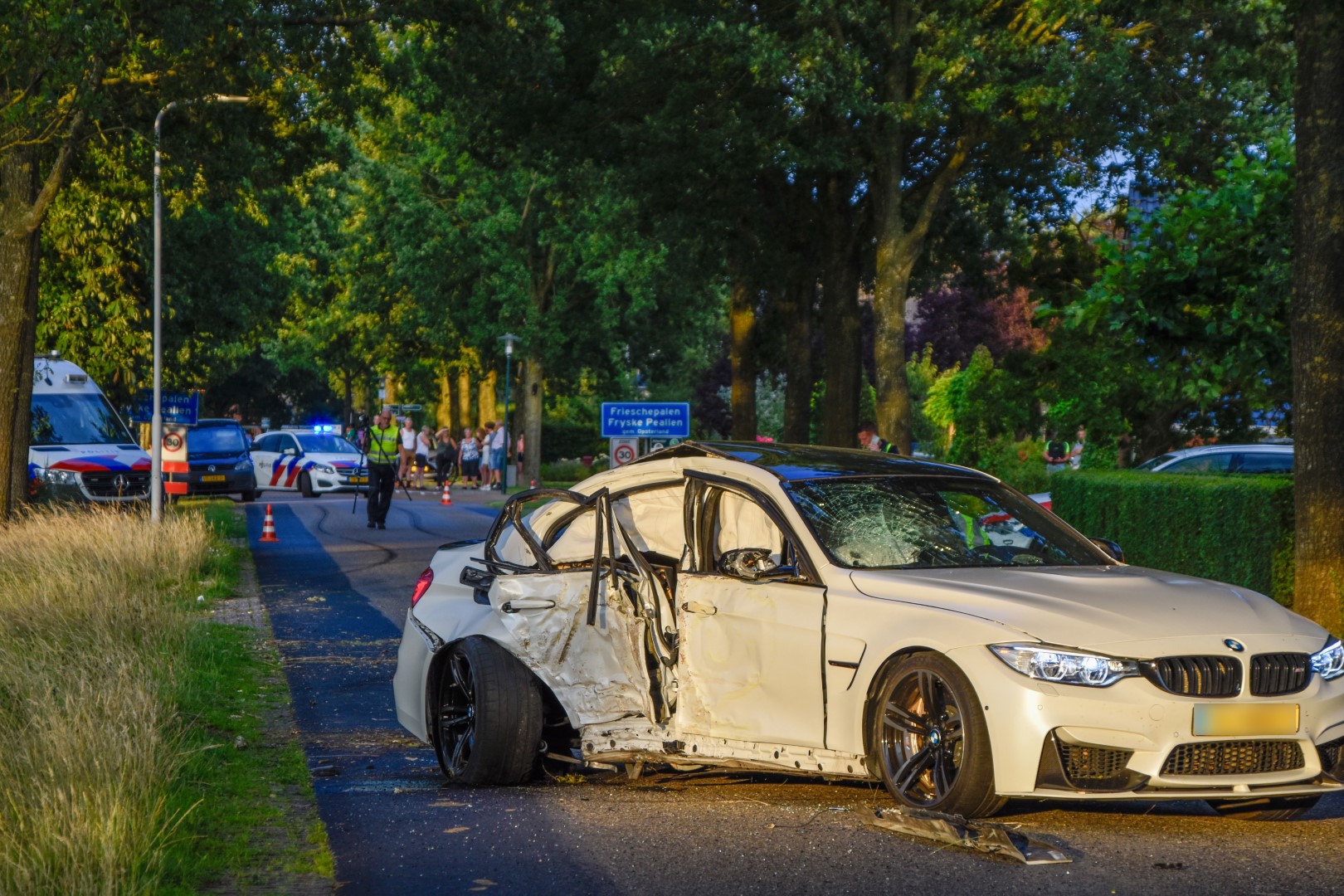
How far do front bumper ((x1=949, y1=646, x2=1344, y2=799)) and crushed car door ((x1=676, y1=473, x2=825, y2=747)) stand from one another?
0.79 meters

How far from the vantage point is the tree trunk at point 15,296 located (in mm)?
20578

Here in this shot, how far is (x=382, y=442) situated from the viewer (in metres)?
28.9

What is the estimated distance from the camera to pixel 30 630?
11523 mm

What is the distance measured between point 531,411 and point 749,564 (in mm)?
46034

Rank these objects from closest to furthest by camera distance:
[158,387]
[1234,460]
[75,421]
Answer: [1234,460] → [158,387] → [75,421]

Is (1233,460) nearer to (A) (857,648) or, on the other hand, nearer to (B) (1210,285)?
(B) (1210,285)

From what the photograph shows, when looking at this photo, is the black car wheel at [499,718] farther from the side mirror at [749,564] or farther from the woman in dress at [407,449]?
the woman in dress at [407,449]

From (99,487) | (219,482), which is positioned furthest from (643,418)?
(219,482)

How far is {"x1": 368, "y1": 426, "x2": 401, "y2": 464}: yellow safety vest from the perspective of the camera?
28859 millimetres

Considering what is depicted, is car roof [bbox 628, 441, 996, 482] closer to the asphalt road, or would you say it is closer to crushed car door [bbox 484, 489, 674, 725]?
crushed car door [bbox 484, 489, 674, 725]

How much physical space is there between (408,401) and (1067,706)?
8146cm

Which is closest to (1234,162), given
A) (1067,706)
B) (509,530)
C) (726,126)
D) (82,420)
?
(726,126)

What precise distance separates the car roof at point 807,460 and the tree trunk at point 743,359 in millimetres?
27432

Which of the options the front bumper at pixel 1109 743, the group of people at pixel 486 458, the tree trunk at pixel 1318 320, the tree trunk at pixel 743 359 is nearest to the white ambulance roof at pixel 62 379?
the tree trunk at pixel 743 359
